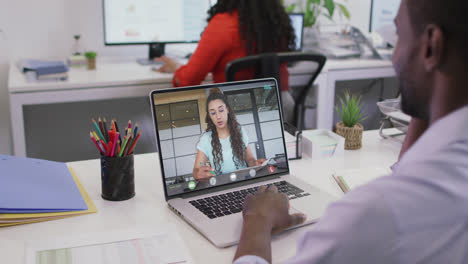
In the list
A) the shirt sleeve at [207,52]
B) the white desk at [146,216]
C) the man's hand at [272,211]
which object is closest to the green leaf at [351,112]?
the white desk at [146,216]

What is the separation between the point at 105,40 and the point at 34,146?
92cm

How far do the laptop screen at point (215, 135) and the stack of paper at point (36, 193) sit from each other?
0.72 feet

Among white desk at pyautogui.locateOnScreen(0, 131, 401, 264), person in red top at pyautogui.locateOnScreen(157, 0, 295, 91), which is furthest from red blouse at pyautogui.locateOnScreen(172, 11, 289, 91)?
white desk at pyautogui.locateOnScreen(0, 131, 401, 264)

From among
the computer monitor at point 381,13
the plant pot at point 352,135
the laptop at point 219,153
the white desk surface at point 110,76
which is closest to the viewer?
the laptop at point 219,153

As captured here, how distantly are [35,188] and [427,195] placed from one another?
83cm

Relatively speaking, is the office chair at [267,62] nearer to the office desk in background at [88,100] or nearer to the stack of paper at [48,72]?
the office desk in background at [88,100]

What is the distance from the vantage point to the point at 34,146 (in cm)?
312

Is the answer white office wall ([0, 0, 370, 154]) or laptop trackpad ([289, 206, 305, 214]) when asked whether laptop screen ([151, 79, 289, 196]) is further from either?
white office wall ([0, 0, 370, 154])

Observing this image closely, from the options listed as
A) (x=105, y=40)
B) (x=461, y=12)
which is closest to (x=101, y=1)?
(x=105, y=40)

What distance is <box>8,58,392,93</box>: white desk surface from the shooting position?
2.32 meters

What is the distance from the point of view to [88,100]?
2.49m

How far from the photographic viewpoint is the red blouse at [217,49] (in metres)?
2.19

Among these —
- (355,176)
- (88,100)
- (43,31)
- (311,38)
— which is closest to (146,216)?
(355,176)

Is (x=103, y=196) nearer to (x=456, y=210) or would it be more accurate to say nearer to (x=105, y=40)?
(x=456, y=210)
